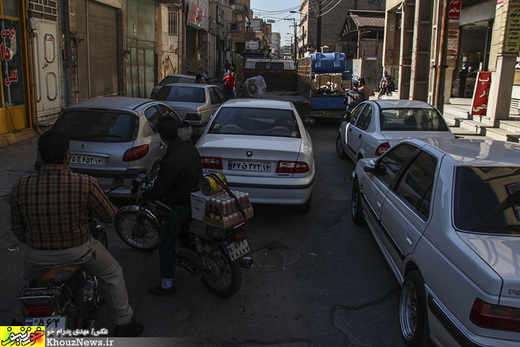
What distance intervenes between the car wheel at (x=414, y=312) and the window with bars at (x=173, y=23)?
23.3 m

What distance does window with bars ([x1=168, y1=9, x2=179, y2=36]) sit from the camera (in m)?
24.2

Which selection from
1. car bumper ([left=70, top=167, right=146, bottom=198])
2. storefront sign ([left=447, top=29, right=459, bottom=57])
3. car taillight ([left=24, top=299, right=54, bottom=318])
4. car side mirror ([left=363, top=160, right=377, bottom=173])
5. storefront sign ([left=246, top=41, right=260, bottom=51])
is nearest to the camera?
car taillight ([left=24, top=299, right=54, bottom=318])

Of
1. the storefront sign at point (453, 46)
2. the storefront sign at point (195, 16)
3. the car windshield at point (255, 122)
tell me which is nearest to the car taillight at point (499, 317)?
the car windshield at point (255, 122)

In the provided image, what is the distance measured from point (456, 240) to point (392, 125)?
5261 millimetres

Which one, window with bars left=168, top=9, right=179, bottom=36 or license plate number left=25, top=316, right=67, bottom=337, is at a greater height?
window with bars left=168, top=9, right=179, bottom=36

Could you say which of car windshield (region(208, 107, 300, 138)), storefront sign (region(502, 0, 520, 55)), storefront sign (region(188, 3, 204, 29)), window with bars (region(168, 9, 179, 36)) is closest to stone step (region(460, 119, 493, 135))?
storefront sign (region(502, 0, 520, 55))

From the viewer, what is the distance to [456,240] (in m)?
2.85

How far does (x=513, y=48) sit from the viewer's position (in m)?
12.4

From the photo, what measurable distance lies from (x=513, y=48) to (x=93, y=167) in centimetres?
1184

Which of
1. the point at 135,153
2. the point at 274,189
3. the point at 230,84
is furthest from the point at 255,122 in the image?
the point at 230,84

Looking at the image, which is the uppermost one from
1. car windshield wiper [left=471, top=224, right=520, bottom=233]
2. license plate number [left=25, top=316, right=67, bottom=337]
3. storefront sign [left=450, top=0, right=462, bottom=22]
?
storefront sign [left=450, top=0, right=462, bottom=22]

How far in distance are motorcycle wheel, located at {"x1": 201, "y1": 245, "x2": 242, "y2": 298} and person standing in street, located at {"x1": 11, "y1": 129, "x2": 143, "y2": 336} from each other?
114cm

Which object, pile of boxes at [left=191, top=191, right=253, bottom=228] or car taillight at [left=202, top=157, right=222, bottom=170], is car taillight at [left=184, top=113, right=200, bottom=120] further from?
pile of boxes at [left=191, top=191, right=253, bottom=228]

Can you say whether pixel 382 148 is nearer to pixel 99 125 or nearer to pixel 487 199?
pixel 487 199
